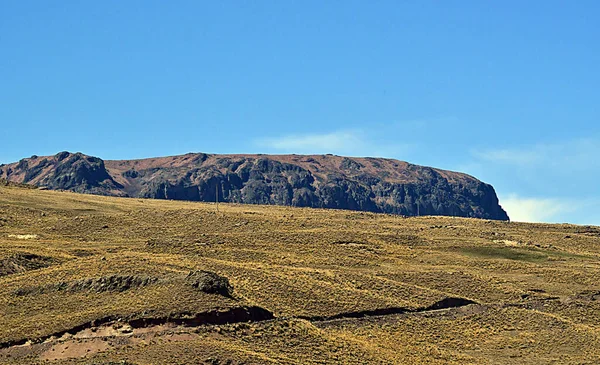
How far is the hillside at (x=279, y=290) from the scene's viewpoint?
5762 centimetres

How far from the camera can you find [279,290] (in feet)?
238

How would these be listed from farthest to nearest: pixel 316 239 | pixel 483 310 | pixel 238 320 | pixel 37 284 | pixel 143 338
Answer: pixel 316 239
pixel 483 310
pixel 37 284
pixel 238 320
pixel 143 338

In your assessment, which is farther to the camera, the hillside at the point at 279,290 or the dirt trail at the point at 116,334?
the hillside at the point at 279,290

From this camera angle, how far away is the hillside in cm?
5762

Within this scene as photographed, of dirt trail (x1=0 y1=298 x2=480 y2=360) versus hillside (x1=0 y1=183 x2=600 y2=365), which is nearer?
dirt trail (x1=0 y1=298 x2=480 y2=360)

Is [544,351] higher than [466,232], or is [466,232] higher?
[466,232]

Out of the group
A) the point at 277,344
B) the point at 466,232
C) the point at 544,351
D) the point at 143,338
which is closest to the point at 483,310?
the point at 544,351

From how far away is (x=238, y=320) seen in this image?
60.5 metres

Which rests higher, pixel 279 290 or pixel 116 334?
pixel 279 290

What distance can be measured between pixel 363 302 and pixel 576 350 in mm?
14849

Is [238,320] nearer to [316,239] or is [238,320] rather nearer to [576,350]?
[576,350]

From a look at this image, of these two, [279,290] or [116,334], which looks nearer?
[116,334]

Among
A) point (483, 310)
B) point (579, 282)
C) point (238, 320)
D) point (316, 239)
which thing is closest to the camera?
point (238, 320)

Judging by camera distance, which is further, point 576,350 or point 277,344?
point 576,350
